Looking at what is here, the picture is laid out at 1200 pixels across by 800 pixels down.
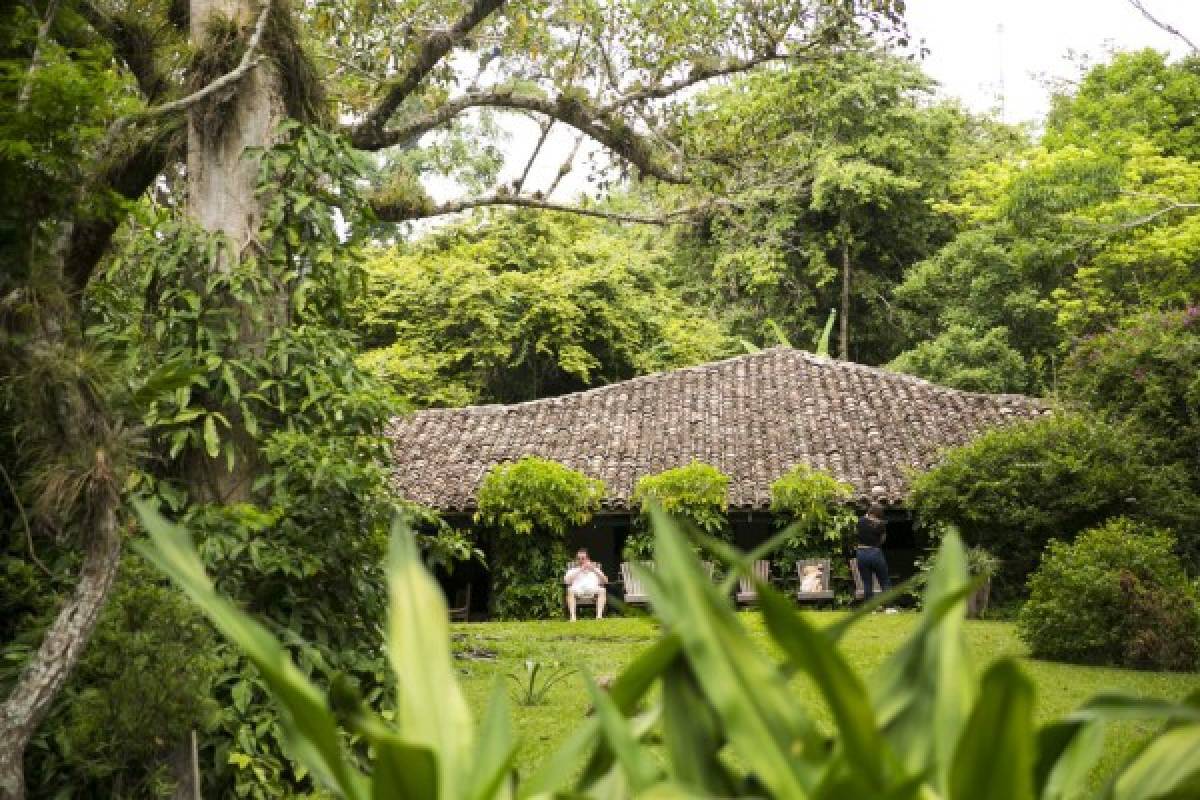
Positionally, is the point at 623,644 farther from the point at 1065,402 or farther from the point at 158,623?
the point at 158,623

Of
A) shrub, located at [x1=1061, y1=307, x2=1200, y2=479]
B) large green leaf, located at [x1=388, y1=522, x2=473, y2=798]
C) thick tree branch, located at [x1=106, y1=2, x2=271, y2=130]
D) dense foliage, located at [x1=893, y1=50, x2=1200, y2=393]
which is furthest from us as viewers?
dense foliage, located at [x1=893, y1=50, x2=1200, y2=393]

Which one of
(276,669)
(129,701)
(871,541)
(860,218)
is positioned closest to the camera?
(276,669)

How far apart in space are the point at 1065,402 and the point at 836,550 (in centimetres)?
430

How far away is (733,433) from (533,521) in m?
4.18

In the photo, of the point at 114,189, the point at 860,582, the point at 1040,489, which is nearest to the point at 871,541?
the point at 860,582

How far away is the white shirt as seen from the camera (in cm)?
2047

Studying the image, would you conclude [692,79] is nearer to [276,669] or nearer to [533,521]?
[276,669]

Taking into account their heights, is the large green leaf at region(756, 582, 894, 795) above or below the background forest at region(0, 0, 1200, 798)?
below

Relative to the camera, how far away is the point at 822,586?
820 inches

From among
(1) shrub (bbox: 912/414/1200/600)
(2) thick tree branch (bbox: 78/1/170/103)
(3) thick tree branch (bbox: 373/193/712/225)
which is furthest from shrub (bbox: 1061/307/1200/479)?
(2) thick tree branch (bbox: 78/1/170/103)

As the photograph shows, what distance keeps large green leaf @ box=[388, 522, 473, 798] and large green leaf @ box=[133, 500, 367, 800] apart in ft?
0.28

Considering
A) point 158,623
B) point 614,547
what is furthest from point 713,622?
point 614,547

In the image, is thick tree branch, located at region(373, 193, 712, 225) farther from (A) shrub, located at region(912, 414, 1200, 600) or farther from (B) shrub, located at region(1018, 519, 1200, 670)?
(A) shrub, located at region(912, 414, 1200, 600)

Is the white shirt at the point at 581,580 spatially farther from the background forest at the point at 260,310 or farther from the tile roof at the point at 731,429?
the background forest at the point at 260,310
